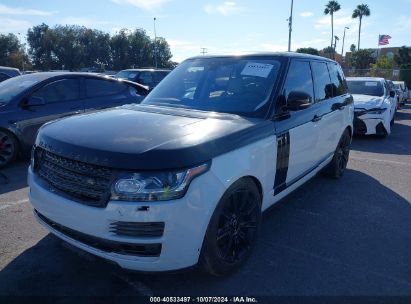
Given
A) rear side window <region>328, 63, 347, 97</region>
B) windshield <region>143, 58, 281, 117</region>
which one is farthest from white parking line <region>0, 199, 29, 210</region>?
rear side window <region>328, 63, 347, 97</region>

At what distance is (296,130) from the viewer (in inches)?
156

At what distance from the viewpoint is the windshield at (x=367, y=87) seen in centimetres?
1122

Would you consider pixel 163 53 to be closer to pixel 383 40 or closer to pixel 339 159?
pixel 383 40

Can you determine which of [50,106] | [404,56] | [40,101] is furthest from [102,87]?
[404,56]

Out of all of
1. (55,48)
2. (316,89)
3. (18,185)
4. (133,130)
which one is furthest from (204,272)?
(55,48)

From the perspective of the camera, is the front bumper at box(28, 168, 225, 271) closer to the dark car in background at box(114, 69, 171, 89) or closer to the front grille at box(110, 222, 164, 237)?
the front grille at box(110, 222, 164, 237)

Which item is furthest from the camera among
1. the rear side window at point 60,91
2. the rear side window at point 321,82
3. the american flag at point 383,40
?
the american flag at point 383,40

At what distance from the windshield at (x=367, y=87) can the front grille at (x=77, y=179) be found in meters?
10.5

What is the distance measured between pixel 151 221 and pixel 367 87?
35.4 ft

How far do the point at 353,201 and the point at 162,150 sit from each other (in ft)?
11.9

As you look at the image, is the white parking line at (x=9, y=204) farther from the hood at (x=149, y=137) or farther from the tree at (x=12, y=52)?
the tree at (x=12, y=52)

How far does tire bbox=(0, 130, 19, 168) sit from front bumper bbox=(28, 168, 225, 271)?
413cm

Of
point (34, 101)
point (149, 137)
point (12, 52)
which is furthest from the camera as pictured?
point (12, 52)

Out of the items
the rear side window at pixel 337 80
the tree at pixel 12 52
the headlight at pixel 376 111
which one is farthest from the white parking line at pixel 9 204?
the tree at pixel 12 52
